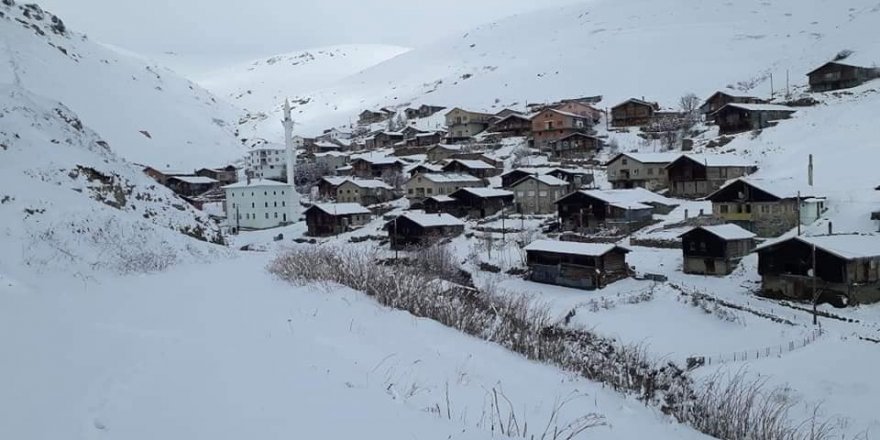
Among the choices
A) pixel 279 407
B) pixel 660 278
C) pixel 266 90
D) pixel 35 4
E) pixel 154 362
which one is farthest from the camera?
pixel 266 90

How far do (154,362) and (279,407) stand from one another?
148 cm

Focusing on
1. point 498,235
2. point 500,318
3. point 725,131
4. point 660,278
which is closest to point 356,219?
point 498,235

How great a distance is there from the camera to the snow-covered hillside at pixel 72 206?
9492 millimetres

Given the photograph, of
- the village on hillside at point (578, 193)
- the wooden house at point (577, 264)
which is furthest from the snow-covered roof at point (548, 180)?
the wooden house at point (577, 264)


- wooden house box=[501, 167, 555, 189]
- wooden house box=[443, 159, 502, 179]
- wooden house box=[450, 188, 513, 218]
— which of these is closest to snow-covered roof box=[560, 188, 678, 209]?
wooden house box=[450, 188, 513, 218]

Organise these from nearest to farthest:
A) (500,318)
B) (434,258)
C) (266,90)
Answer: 1. (500,318)
2. (434,258)
3. (266,90)

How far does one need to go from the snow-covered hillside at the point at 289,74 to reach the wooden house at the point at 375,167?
61435mm

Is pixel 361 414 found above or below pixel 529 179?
below

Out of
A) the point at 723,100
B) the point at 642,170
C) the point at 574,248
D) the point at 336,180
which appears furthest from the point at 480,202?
the point at 723,100

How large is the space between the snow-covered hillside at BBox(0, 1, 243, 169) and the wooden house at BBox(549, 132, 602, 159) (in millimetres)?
40033

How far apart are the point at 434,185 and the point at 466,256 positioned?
14.1m

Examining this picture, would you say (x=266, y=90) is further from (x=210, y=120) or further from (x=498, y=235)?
(x=498, y=235)

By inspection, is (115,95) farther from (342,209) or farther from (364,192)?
(342,209)

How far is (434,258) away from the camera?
76.4ft
